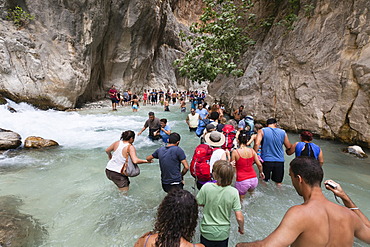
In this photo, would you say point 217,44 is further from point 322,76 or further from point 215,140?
point 215,140

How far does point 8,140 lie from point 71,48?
10.4 metres

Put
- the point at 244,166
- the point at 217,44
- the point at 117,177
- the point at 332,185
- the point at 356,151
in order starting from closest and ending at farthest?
the point at 332,185
the point at 244,166
the point at 117,177
the point at 356,151
the point at 217,44

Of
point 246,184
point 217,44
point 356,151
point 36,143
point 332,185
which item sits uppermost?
point 217,44

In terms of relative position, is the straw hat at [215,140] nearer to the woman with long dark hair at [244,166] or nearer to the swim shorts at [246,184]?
the woman with long dark hair at [244,166]

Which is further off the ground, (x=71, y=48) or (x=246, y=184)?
(x=71, y=48)

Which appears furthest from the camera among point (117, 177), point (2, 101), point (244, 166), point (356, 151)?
point (2, 101)

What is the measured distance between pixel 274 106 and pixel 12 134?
37.7 feet

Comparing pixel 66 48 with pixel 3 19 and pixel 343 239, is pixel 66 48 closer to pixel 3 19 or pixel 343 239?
pixel 3 19

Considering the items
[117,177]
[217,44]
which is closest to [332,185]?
[117,177]

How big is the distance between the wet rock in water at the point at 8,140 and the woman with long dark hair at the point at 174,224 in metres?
7.73

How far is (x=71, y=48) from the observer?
14.7m

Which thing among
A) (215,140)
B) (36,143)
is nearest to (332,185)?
(215,140)

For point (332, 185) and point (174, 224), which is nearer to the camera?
point (174, 224)

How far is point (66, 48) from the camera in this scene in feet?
47.4
